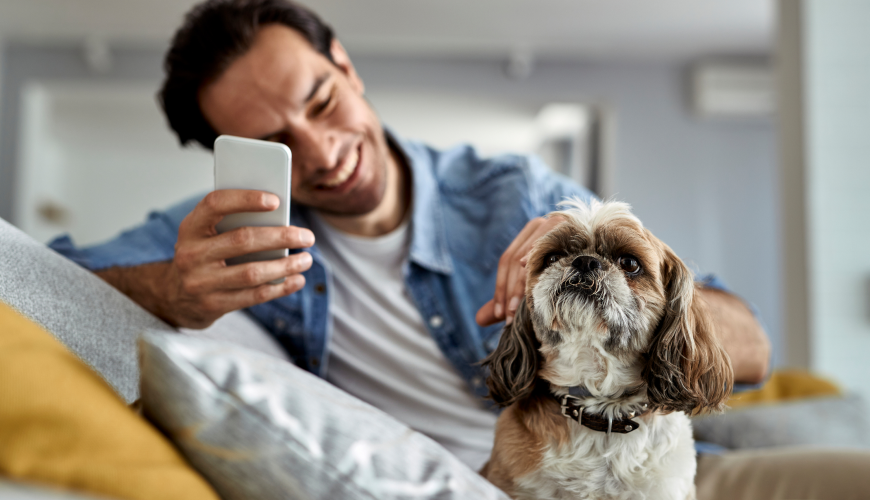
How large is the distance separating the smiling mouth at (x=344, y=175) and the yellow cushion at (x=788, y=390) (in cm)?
183

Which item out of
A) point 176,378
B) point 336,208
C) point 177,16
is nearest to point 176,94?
point 336,208

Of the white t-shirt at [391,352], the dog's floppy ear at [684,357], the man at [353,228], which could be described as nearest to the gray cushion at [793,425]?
the man at [353,228]

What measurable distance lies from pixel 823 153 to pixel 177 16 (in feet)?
15.6

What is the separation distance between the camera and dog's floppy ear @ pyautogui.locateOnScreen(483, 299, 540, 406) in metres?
0.89

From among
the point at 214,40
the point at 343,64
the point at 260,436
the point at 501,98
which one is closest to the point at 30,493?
the point at 260,436

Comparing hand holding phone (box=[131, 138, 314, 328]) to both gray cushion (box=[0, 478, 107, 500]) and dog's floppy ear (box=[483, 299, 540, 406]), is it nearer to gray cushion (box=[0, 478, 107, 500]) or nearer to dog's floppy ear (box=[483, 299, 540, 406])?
dog's floppy ear (box=[483, 299, 540, 406])

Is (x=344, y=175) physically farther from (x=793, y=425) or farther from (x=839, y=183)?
(x=839, y=183)

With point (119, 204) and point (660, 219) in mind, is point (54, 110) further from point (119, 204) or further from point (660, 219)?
point (660, 219)

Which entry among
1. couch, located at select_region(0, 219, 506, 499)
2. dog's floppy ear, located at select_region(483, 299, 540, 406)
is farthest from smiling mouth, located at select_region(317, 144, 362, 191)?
couch, located at select_region(0, 219, 506, 499)

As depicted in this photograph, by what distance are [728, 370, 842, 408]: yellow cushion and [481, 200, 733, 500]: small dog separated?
1763 mm

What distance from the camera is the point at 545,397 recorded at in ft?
2.94

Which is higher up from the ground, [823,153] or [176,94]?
[176,94]

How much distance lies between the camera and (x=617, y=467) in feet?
2.63

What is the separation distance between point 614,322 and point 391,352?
2.56ft
